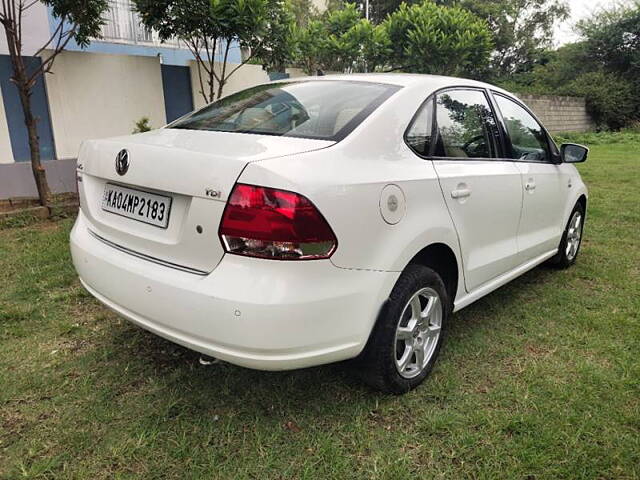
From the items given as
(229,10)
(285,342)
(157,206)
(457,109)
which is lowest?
(285,342)

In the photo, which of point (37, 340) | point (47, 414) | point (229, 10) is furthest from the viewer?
point (229, 10)

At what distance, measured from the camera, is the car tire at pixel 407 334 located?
7.20ft

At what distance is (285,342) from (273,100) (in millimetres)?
1430

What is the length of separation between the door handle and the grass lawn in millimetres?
915

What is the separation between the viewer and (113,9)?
9391mm

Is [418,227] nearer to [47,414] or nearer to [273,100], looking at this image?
[273,100]

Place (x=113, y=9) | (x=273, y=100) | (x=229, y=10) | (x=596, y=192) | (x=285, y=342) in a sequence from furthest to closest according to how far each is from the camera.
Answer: (x=113, y=9) < (x=596, y=192) < (x=229, y=10) < (x=273, y=100) < (x=285, y=342)

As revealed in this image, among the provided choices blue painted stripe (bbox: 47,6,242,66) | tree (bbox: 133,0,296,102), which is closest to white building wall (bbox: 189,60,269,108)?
blue painted stripe (bbox: 47,6,242,66)

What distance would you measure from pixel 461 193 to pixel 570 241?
2276mm

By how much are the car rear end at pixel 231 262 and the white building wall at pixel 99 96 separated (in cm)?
542

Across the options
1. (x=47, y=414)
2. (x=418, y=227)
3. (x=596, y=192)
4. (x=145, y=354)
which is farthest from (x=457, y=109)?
(x=596, y=192)

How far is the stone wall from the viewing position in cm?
1841

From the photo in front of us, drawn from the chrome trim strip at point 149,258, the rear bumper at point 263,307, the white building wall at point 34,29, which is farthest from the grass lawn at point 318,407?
the white building wall at point 34,29

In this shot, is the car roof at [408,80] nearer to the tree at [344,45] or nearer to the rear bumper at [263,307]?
the rear bumper at [263,307]
